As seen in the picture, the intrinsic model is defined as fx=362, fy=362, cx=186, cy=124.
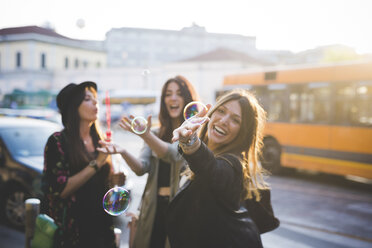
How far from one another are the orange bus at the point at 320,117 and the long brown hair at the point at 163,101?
4.86m

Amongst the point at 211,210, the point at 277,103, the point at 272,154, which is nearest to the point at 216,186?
the point at 211,210

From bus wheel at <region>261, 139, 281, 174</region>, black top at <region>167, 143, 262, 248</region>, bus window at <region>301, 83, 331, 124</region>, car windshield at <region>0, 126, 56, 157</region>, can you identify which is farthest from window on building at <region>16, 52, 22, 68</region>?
black top at <region>167, 143, 262, 248</region>

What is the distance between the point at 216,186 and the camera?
1689 mm

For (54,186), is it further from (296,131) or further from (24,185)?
(296,131)

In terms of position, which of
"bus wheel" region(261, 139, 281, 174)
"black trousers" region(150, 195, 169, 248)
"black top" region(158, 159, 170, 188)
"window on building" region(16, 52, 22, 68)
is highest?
"window on building" region(16, 52, 22, 68)

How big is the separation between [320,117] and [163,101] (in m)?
7.15

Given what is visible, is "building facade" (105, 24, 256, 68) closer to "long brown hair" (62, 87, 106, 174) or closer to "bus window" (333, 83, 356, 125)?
"bus window" (333, 83, 356, 125)

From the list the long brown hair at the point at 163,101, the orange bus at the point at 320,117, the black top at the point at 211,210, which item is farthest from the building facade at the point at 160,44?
the black top at the point at 211,210

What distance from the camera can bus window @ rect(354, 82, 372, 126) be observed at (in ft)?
26.8

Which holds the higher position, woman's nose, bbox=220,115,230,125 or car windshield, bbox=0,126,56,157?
woman's nose, bbox=220,115,230,125

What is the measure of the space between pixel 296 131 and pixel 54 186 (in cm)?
820

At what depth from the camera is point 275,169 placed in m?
10.1

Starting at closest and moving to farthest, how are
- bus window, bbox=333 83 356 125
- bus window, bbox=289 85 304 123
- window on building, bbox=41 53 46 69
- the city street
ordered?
1. the city street
2. bus window, bbox=333 83 356 125
3. bus window, bbox=289 85 304 123
4. window on building, bbox=41 53 46 69

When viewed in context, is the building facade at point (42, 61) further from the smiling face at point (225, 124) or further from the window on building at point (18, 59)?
the smiling face at point (225, 124)
